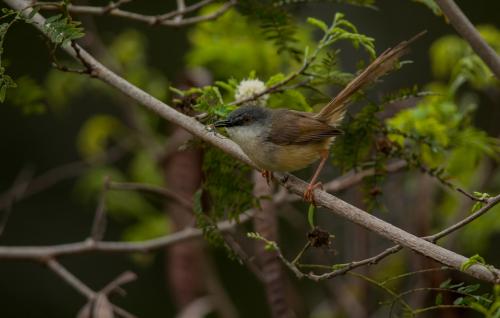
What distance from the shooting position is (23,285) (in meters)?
8.87

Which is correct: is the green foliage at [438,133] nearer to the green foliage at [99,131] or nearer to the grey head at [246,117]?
the grey head at [246,117]

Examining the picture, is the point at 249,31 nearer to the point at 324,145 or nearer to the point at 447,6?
the point at 324,145

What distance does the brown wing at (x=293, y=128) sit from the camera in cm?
354

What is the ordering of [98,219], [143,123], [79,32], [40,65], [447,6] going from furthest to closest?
[40,65]
[143,123]
[98,219]
[447,6]
[79,32]

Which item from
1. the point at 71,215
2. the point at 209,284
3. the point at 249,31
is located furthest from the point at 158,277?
the point at 249,31

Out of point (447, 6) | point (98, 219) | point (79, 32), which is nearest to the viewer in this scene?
point (79, 32)

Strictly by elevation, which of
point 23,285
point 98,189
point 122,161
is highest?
point 98,189

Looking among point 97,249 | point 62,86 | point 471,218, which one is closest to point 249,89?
point 97,249

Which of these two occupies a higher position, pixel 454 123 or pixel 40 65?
pixel 454 123

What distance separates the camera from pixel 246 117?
3396 millimetres

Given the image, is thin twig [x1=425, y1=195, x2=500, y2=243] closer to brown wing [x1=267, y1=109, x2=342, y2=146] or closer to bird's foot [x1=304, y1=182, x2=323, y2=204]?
bird's foot [x1=304, y1=182, x2=323, y2=204]

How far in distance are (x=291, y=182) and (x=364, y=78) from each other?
1.73 feet

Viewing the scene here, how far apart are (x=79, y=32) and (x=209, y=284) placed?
2.63 meters

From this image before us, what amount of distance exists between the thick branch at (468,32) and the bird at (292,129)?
0.26 meters
